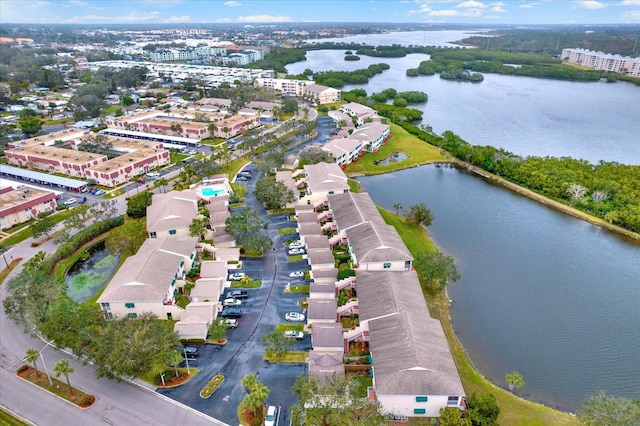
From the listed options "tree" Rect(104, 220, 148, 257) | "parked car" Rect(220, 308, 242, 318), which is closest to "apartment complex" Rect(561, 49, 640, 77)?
"parked car" Rect(220, 308, 242, 318)

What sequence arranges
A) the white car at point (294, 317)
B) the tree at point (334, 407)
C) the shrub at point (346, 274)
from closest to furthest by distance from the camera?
the tree at point (334, 407), the white car at point (294, 317), the shrub at point (346, 274)

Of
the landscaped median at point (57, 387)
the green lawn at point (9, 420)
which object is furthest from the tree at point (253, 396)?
the green lawn at point (9, 420)

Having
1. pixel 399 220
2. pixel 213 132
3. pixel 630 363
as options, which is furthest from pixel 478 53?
pixel 630 363

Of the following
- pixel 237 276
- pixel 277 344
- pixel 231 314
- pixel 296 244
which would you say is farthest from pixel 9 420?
pixel 296 244

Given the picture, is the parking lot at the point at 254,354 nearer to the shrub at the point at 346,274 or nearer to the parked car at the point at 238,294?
the parked car at the point at 238,294

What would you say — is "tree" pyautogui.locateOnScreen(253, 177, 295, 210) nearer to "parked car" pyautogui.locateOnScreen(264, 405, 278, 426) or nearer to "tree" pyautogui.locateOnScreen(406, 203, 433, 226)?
"tree" pyautogui.locateOnScreen(406, 203, 433, 226)

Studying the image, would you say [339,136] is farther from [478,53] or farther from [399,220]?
[478,53]

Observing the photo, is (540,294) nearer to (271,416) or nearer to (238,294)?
(271,416)
